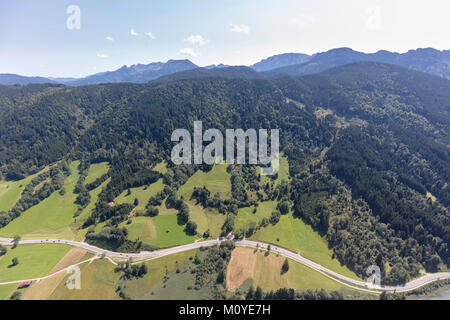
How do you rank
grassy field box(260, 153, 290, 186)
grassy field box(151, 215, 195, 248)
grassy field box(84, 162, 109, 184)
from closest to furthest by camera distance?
grassy field box(151, 215, 195, 248), grassy field box(260, 153, 290, 186), grassy field box(84, 162, 109, 184)

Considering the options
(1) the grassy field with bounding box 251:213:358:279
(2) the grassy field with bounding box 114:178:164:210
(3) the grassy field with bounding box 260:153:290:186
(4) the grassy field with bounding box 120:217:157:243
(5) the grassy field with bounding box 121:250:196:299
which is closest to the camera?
(5) the grassy field with bounding box 121:250:196:299

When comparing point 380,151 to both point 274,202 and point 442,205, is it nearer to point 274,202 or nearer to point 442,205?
point 442,205

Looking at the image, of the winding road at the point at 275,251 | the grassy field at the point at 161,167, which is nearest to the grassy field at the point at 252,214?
the winding road at the point at 275,251

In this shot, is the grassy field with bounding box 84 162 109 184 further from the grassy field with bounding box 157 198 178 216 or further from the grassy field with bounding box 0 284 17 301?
the grassy field with bounding box 0 284 17 301

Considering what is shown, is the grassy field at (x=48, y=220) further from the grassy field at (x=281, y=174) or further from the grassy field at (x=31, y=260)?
the grassy field at (x=281, y=174)

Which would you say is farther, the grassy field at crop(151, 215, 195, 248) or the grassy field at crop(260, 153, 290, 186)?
the grassy field at crop(260, 153, 290, 186)

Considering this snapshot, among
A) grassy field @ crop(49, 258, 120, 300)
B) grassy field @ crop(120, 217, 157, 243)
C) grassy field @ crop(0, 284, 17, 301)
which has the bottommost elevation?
grassy field @ crop(0, 284, 17, 301)

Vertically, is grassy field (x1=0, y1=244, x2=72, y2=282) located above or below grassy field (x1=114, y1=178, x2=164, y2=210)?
below

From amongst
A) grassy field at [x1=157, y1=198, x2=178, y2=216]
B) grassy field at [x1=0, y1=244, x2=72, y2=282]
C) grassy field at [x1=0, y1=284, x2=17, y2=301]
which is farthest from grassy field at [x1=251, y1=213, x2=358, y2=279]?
grassy field at [x1=0, y1=284, x2=17, y2=301]
